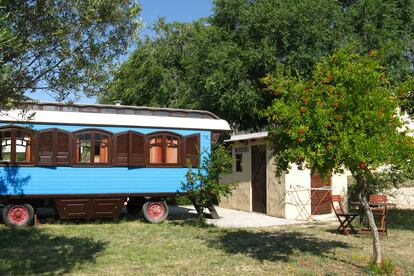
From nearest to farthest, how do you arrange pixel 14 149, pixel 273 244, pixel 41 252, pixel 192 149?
1. pixel 41 252
2. pixel 273 244
3. pixel 14 149
4. pixel 192 149

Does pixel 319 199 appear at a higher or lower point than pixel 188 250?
higher

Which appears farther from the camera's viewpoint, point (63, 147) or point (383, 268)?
point (63, 147)

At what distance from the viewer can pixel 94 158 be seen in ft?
40.5

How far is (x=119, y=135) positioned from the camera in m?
12.6

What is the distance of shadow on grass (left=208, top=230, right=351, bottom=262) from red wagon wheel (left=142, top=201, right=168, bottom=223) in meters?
2.78

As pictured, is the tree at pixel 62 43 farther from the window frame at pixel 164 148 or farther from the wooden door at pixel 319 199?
the wooden door at pixel 319 199

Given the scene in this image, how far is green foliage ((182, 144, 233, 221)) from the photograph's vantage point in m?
12.9

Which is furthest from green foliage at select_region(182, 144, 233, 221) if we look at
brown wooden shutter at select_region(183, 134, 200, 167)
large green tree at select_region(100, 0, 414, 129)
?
large green tree at select_region(100, 0, 414, 129)

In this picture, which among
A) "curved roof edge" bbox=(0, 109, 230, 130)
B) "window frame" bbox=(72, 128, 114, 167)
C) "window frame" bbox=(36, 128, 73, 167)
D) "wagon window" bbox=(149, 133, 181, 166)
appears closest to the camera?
"window frame" bbox=(36, 128, 73, 167)

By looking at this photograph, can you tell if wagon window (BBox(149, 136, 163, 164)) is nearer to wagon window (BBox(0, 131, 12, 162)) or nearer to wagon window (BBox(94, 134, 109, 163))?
wagon window (BBox(94, 134, 109, 163))

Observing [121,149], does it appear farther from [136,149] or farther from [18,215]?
[18,215]

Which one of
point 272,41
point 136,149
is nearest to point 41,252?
point 136,149

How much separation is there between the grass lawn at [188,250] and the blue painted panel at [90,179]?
3.27 feet

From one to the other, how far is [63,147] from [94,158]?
869 millimetres
